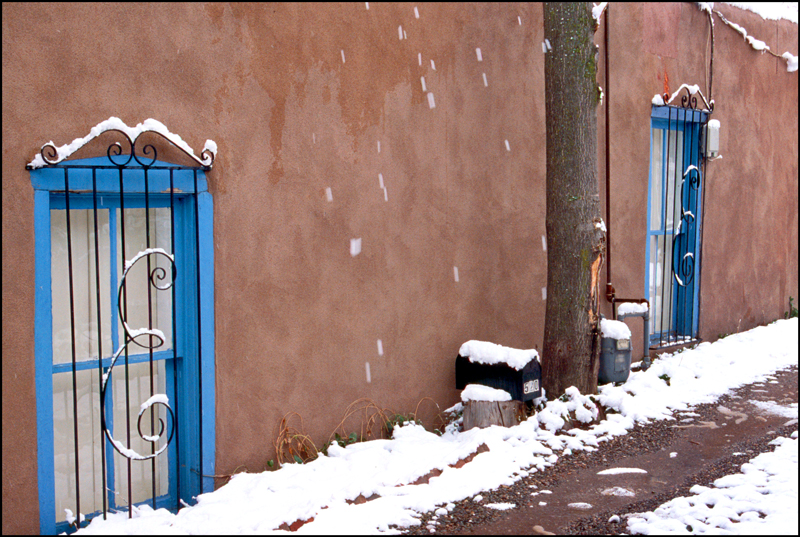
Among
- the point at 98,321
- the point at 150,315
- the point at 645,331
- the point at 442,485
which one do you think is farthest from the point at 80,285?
the point at 645,331

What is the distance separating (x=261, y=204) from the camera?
4117 millimetres

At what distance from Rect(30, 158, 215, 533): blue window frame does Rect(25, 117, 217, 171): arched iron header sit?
5 cm

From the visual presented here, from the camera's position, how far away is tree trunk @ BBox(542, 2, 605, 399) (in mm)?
5148

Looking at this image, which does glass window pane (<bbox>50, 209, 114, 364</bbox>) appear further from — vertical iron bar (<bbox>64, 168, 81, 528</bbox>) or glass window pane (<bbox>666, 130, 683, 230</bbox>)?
glass window pane (<bbox>666, 130, 683, 230</bbox>)

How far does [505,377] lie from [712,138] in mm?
4131

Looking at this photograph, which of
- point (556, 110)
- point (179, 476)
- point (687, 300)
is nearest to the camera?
point (179, 476)

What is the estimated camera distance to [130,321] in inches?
153

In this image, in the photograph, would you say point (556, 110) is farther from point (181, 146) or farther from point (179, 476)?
point (179, 476)

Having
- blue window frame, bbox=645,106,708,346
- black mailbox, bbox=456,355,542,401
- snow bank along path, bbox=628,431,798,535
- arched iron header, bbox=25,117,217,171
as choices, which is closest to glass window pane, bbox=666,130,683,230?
blue window frame, bbox=645,106,708,346

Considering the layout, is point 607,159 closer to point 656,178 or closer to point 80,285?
point 656,178

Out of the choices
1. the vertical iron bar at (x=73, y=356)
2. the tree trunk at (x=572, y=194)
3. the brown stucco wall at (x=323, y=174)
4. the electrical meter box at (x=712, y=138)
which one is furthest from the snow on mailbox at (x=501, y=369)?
the electrical meter box at (x=712, y=138)

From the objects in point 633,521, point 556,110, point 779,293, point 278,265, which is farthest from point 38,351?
point 779,293

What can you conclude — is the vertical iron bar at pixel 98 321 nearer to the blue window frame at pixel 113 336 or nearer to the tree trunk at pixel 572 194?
the blue window frame at pixel 113 336

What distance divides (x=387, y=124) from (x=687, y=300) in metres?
4.45
